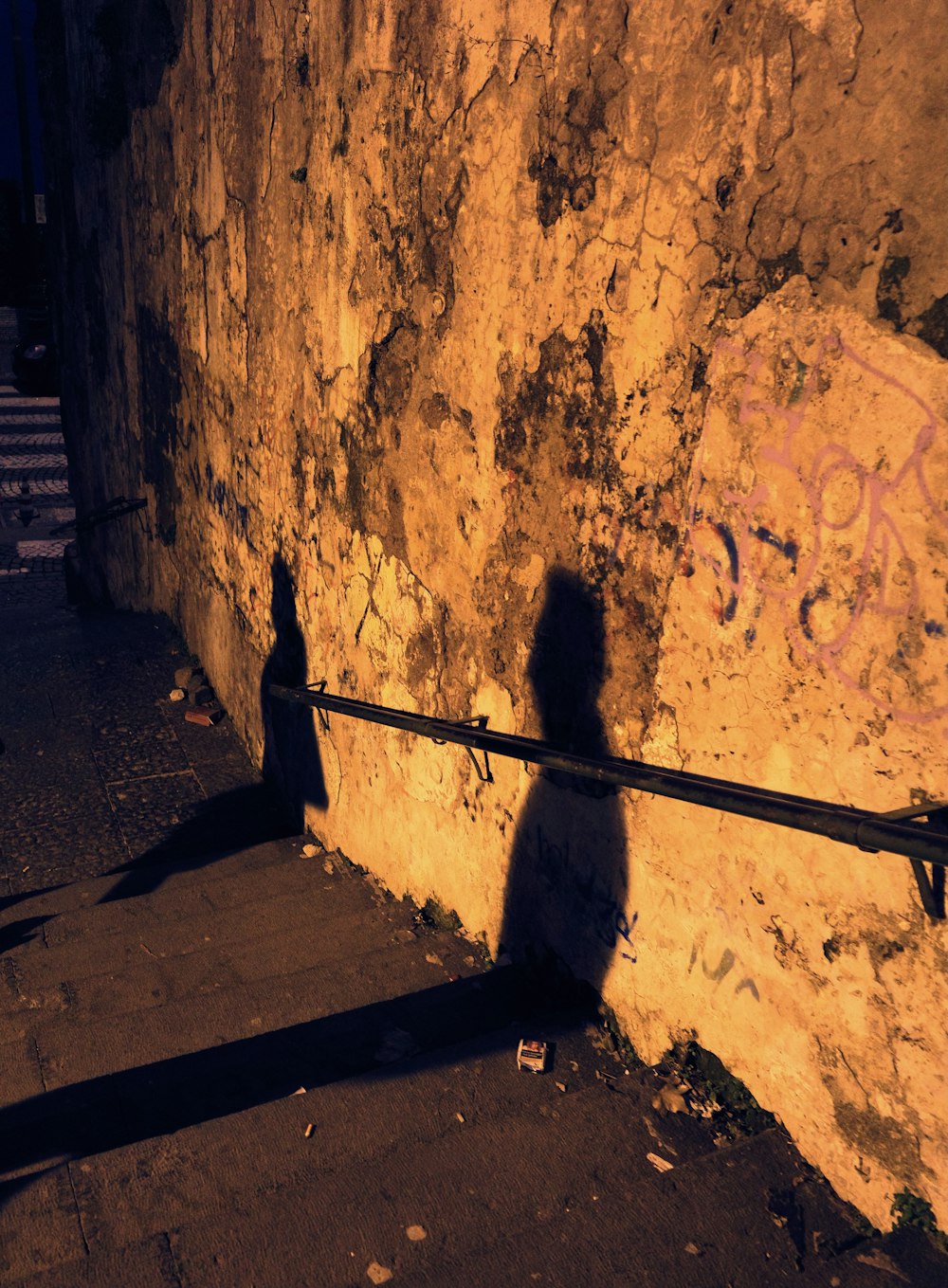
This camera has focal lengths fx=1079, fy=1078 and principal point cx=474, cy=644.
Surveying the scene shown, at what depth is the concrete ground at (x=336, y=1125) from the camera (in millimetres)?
2105

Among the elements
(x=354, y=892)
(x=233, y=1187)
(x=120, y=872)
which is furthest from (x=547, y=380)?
(x=120, y=872)

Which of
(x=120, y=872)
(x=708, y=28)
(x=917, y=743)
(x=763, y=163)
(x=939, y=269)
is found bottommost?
(x=120, y=872)

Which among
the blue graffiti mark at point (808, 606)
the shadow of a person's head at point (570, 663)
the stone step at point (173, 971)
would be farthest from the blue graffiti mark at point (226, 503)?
the blue graffiti mark at point (808, 606)

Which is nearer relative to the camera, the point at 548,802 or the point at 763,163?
the point at 763,163

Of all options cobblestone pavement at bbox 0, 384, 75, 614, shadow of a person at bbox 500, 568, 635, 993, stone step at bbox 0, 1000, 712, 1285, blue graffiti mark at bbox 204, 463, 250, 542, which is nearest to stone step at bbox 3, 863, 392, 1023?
shadow of a person at bbox 500, 568, 635, 993

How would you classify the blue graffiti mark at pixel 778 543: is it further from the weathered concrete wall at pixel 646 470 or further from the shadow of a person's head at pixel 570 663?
the shadow of a person's head at pixel 570 663

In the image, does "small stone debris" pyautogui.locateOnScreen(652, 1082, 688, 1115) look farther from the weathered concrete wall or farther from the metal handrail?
the metal handrail

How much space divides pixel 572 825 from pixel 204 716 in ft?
12.7

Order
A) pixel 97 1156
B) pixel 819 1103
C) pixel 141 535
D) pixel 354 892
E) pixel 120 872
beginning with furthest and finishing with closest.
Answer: pixel 141 535
pixel 120 872
pixel 354 892
pixel 97 1156
pixel 819 1103

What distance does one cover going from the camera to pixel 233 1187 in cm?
233

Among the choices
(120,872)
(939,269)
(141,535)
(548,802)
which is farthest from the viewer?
(141,535)

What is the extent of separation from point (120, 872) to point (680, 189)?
3.65m

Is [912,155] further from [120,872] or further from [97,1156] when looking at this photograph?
[120,872]

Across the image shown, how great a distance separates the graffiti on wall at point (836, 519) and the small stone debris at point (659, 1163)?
1151mm
